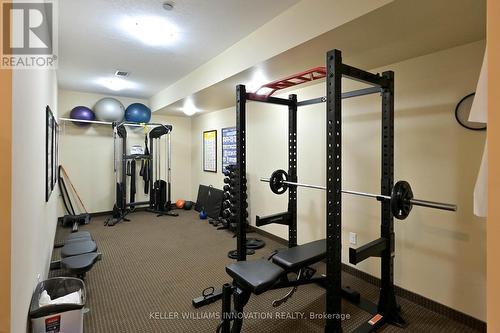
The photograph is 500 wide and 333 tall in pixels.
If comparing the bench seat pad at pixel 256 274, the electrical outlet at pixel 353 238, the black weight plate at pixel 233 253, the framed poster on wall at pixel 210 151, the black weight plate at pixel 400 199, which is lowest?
the black weight plate at pixel 233 253

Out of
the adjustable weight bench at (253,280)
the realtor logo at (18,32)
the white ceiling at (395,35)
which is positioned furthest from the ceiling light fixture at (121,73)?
the adjustable weight bench at (253,280)

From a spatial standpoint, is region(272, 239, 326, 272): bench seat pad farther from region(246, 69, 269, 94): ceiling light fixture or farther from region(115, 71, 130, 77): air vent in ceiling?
region(115, 71, 130, 77): air vent in ceiling

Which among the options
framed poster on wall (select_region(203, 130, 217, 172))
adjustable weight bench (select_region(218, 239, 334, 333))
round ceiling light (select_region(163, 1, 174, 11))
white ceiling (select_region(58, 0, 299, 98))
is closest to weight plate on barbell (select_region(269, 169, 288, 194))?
adjustable weight bench (select_region(218, 239, 334, 333))

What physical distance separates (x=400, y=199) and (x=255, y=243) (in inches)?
92.6

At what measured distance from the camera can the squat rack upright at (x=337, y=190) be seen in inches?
64.5

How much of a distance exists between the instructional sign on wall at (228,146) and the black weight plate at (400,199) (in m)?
3.54

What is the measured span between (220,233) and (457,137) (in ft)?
11.2

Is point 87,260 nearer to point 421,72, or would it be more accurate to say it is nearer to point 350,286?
point 350,286

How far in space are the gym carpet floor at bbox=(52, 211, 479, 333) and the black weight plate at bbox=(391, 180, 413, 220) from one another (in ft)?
3.03

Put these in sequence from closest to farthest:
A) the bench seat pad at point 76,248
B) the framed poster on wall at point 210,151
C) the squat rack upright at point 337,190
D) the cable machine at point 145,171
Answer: the squat rack upright at point 337,190, the bench seat pad at point 76,248, the cable machine at point 145,171, the framed poster on wall at point 210,151

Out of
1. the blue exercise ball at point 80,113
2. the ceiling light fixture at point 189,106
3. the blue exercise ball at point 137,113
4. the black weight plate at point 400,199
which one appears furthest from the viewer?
the blue exercise ball at point 137,113

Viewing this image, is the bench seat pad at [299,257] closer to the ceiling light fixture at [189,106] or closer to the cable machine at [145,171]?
the ceiling light fixture at [189,106]

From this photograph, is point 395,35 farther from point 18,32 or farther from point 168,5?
point 18,32

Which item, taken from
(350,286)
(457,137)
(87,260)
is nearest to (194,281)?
(87,260)
